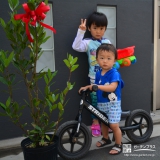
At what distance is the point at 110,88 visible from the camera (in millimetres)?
2756

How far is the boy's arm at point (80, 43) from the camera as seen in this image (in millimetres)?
3287

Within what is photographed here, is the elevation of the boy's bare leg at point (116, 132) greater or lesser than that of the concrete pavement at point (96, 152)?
greater

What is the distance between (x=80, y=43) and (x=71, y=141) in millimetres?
1485

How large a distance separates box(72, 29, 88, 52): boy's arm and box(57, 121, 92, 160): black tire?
1213 millimetres

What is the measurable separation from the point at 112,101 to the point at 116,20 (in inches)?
67.5

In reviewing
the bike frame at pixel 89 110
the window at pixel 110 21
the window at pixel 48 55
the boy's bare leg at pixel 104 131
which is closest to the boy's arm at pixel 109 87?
the bike frame at pixel 89 110

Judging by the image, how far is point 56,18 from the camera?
3.47 m

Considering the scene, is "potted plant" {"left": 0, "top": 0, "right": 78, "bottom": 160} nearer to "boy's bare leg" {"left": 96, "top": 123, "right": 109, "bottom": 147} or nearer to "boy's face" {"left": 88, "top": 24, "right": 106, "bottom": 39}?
"boy's bare leg" {"left": 96, "top": 123, "right": 109, "bottom": 147}

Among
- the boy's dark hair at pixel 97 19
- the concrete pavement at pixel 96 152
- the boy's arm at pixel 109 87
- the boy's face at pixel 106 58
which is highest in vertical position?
the boy's dark hair at pixel 97 19

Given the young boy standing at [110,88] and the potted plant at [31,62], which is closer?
the potted plant at [31,62]

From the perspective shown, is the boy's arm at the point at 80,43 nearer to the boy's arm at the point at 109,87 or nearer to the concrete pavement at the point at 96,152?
the boy's arm at the point at 109,87

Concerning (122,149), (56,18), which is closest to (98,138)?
(122,149)

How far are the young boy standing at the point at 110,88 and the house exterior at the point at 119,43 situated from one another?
2.67 ft

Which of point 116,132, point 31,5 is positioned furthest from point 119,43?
point 31,5
